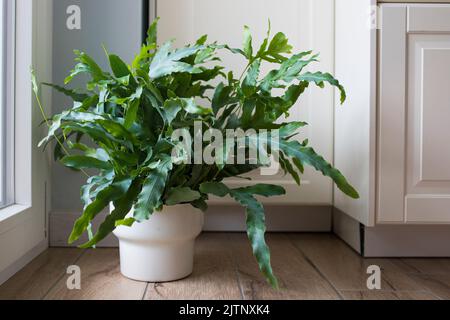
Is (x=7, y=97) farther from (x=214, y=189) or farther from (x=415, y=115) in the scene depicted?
(x=415, y=115)

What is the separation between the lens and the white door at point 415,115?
95 cm

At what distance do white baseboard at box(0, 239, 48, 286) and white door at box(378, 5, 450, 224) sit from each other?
0.81m

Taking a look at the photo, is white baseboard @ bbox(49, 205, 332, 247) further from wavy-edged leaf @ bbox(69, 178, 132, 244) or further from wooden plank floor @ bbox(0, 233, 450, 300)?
wavy-edged leaf @ bbox(69, 178, 132, 244)

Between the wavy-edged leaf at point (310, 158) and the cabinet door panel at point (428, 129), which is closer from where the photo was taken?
the wavy-edged leaf at point (310, 158)

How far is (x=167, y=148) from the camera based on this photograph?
0.77m

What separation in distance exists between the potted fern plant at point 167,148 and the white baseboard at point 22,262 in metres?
0.21

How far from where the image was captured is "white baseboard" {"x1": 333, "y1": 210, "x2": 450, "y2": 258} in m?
1.05

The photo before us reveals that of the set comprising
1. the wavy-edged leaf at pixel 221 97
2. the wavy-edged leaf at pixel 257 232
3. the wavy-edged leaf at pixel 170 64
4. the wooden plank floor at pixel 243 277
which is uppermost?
the wavy-edged leaf at pixel 170 64

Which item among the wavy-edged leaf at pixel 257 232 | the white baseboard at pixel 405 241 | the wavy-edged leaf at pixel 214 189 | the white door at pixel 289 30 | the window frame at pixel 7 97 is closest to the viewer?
the wavy-edged leaf at pixel 257 232

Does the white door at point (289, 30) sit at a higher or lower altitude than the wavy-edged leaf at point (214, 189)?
higher

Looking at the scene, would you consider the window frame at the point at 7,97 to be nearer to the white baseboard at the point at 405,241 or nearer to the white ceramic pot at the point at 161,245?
the white ceramic pot at the point at 161,245

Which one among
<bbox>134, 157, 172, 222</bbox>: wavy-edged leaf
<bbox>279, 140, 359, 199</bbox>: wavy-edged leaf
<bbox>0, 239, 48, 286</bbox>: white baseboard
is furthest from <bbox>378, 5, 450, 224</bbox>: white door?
<bbox>0, 239, 48, 286</bbox>: white baseboard

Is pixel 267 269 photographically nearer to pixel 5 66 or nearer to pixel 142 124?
pixel 142 124

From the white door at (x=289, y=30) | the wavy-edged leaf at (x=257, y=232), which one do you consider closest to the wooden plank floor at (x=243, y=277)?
the wavy-edged leaf at (x=257, y=232)
